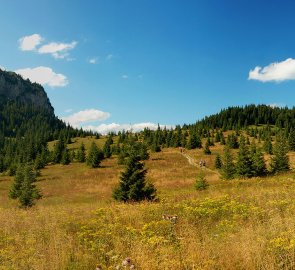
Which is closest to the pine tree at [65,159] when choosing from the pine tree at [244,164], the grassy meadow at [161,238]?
the pine tree at [244,164]

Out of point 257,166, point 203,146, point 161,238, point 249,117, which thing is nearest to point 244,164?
point 257,166

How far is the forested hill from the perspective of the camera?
140625 mm

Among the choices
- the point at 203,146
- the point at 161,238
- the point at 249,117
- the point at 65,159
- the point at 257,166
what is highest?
the point at 249,117

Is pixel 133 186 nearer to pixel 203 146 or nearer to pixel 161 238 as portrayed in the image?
pixel 161 238

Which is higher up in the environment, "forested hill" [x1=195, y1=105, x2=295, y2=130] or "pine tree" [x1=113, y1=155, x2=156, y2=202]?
"forested hill" [x1=195, y1=105, x2=295, y2=130]

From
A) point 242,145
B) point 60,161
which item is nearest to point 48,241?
point 242,145

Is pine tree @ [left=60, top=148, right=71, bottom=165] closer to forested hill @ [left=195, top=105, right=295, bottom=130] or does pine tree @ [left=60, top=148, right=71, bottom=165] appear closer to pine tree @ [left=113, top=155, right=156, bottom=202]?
pine tree @ [left=113, top=155, right=156, bottom=202]

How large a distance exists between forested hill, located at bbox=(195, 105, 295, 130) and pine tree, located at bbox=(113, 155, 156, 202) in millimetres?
115975

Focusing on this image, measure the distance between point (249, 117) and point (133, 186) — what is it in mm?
136833

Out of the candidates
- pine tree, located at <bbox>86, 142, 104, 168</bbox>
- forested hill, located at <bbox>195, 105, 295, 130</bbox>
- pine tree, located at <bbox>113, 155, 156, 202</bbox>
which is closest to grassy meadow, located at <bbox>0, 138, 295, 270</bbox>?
→ pine tree, located at <bbox>113, 155, 156, 202</bbox>

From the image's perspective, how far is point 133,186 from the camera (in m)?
22.2

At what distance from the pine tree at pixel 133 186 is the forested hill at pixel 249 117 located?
11598 cm

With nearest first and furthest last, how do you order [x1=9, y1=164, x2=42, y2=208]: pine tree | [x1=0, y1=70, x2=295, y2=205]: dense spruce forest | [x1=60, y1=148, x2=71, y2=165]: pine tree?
[x1=9, y1=164, x2=42, y2=208]: pine tree → [x1=0, y1=70, x2=295, y2=205]: dense spruce forest → [x1=60, y1=148, x2=71, y2=165]: pine tree

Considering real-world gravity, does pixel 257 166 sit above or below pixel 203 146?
below
